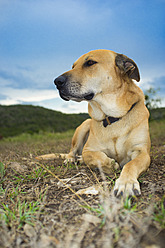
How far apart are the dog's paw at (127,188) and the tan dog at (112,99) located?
25.4 inches

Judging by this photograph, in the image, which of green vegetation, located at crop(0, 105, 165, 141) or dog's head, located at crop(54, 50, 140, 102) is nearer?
dog's head, located at crop(54, 50, 140, 102)

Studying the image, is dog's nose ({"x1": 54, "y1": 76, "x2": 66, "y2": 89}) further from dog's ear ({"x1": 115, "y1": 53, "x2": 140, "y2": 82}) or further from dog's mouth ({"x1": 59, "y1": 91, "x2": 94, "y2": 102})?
dog's ear ({"x1": 115, "y1": 53, "x2": 140, "y2": 82})

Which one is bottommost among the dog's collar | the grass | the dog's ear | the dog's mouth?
the grass

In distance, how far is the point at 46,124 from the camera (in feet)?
45.7

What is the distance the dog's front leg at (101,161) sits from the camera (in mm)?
2424

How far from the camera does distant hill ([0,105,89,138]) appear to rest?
498 inches

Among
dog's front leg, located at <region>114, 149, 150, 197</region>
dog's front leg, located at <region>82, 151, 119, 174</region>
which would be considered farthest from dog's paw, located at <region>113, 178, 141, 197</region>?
dog's front leg, located at <region>82, 151, 119, 174</region>

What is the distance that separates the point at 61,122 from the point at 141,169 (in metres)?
12.8

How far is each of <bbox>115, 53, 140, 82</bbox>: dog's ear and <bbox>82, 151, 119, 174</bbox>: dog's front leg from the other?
110cm

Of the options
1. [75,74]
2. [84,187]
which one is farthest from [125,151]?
[75,74]

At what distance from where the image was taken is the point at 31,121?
1459cm

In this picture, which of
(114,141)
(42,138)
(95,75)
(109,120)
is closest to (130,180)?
(114,141)

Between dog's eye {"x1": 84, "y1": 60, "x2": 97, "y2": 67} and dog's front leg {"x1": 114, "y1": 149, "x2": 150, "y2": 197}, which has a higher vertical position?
dog's eye {"x1": 84, "y1": 60, "x2": 97, "y2": 67}

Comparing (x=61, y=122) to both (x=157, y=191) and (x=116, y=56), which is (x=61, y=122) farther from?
(x=157, y=191)
